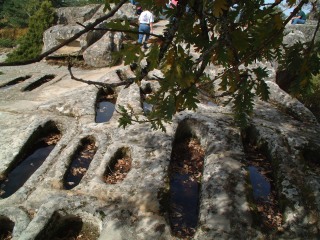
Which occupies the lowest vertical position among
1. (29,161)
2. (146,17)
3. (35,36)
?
(29,161)

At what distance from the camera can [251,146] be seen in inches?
298

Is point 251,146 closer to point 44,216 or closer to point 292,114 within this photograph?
point 292,114

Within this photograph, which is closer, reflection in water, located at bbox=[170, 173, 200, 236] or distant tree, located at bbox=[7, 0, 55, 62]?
reflection in water, located at bbox=[170, 173, 200, 236]

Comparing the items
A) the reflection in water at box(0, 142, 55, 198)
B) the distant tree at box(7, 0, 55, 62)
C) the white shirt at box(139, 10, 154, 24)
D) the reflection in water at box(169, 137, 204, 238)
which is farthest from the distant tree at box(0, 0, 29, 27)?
the reflection in water at box(169, 137, 204, 238)

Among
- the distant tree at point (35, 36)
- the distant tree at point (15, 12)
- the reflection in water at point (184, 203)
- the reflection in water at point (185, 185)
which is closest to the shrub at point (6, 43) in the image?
the distant tree at point (15, 12)

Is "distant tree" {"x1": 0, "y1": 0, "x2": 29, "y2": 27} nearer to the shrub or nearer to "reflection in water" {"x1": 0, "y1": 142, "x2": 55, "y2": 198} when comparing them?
the shrub

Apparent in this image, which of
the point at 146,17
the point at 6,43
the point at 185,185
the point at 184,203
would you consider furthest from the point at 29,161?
the point at 6,43

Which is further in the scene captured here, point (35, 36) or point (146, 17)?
point (35, 36)

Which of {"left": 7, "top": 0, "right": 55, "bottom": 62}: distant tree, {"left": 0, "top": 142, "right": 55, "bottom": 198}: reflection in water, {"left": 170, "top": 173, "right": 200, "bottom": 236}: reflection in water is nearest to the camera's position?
{"left": 170, "top": 173, "right": 200, "bottom": 236}: reflection in water

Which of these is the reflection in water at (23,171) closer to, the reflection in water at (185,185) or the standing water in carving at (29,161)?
the standing water in carving at (29,161)

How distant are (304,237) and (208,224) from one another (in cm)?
148

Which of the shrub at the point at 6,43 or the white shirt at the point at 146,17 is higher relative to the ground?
the white shirt at the point at 146,17

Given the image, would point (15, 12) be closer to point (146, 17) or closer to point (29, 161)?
point (146, 17)

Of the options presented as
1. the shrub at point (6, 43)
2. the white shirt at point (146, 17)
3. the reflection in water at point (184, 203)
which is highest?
the white shirt at point (146, 17)
